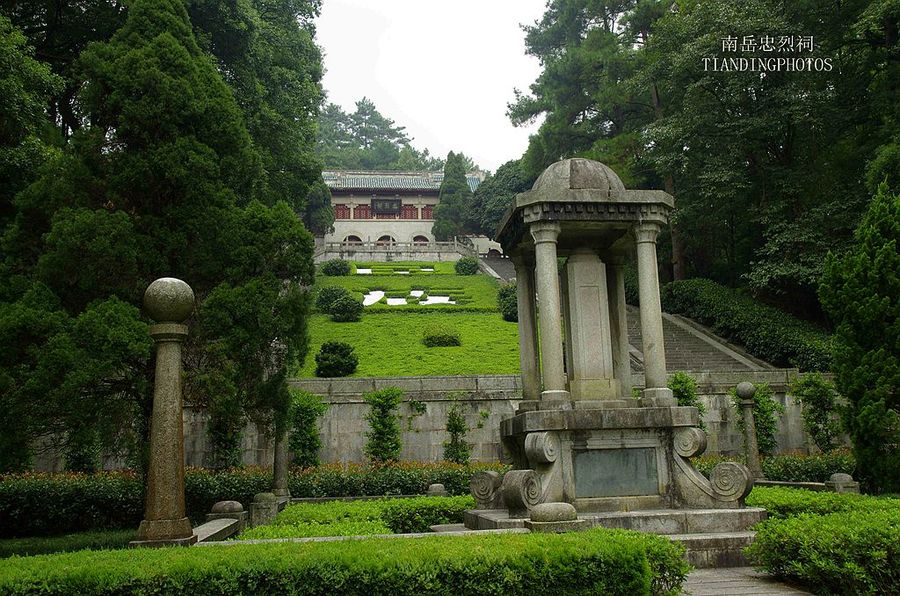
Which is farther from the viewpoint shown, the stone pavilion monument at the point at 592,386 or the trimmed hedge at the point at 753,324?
the trimmed hedge at the point at 753,324

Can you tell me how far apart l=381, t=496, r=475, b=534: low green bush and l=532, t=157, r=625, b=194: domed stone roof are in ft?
14.9

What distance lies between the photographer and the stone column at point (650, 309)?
917cm

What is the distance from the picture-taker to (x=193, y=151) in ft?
35.2

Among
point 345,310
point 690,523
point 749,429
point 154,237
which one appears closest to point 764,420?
point 749,429

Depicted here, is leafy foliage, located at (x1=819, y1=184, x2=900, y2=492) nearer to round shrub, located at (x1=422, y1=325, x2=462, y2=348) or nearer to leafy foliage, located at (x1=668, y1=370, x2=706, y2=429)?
leafy foliage, located at (x1=668, y1=370, x2=706, y2=429)

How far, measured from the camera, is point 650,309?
365 inches

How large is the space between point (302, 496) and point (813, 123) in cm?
2081

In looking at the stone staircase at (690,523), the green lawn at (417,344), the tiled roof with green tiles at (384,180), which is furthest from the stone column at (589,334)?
the tiled roof with green tiles at (384,180)

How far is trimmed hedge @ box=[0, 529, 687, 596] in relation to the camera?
472 cm

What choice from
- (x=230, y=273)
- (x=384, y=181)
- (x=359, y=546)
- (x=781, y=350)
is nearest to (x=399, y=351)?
(x=781, y=350)

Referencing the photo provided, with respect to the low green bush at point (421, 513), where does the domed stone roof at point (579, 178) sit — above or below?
above

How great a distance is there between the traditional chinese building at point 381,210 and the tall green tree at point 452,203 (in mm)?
6158

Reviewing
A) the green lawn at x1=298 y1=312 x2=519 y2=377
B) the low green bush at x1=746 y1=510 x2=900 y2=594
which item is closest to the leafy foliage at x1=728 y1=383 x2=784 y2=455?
the green lawn at x1=298 y1=312 x2=519 y2=377

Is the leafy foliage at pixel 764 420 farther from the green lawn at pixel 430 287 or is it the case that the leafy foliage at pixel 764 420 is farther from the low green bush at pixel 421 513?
the green lawn at pixel 430 287
